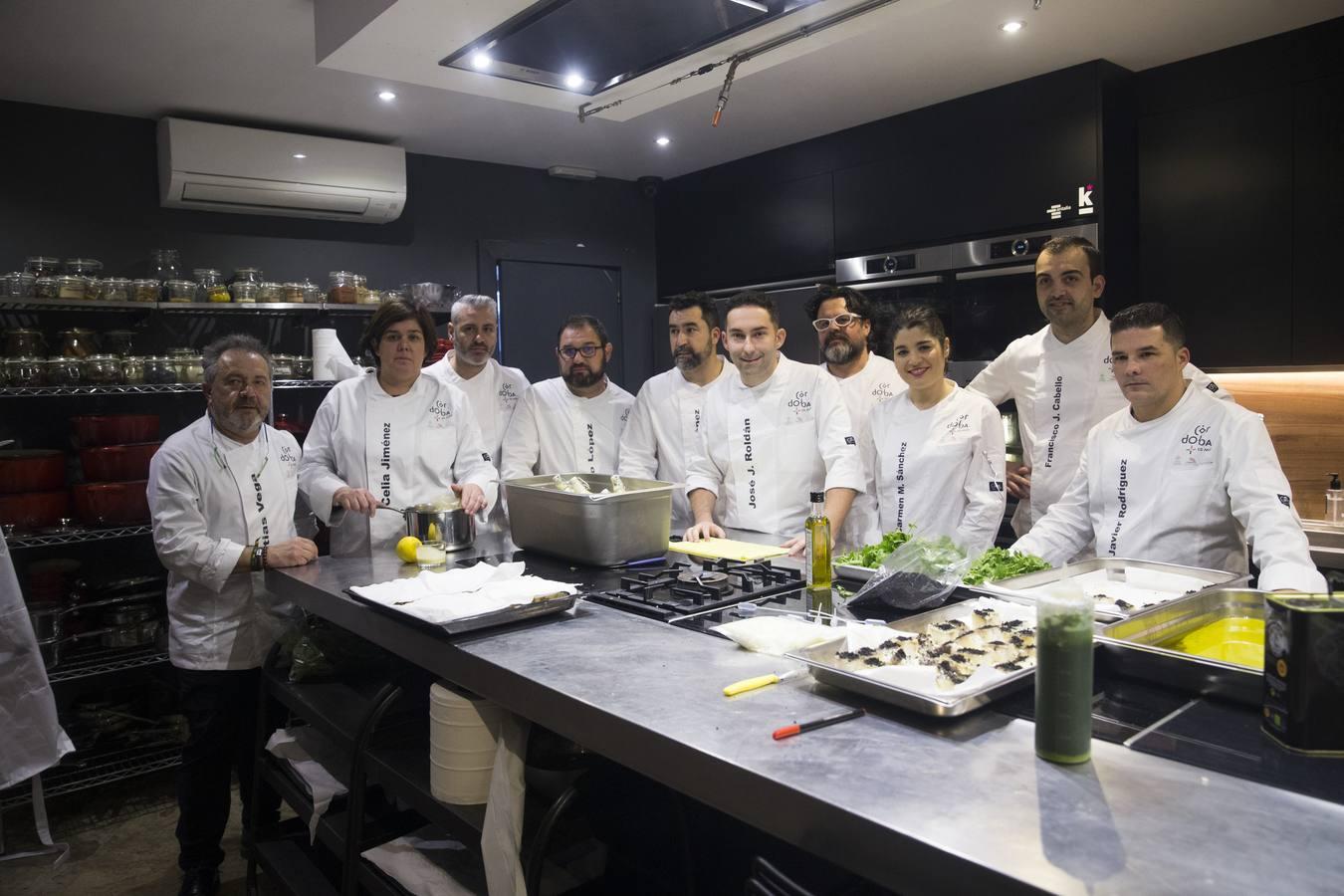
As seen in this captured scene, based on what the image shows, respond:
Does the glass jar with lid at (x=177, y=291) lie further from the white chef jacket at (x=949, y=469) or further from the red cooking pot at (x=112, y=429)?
the white chef jacket at (x=949, y=469)

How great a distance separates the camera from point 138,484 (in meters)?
3.77

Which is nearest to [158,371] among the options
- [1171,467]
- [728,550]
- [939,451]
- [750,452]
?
[750,452]

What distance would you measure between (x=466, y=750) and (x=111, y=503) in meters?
A: 2.81

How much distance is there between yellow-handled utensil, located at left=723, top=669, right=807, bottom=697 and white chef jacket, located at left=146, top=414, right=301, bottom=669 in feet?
6.02

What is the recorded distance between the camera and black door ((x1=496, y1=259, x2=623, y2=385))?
5.53m

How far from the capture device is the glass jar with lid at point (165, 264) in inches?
162

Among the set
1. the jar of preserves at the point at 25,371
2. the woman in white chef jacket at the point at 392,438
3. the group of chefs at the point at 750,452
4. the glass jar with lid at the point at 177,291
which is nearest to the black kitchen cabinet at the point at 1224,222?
the group of chefs at the point at 750,452

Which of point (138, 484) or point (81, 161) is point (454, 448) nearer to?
point (138, 484)

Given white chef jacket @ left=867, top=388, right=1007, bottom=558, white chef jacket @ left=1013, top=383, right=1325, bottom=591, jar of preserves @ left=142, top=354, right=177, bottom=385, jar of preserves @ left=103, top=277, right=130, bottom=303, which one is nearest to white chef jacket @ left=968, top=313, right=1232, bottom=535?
white chef jacket @ left=867, top=388, right=1007, bottom=558

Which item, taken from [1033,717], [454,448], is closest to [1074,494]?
[1033,717]

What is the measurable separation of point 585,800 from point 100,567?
3.54 metres

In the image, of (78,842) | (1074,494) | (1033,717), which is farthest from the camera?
(78,842)

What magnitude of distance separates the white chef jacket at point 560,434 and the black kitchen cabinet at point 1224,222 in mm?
2381

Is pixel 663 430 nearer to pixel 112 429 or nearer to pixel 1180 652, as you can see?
pixel 112 429
